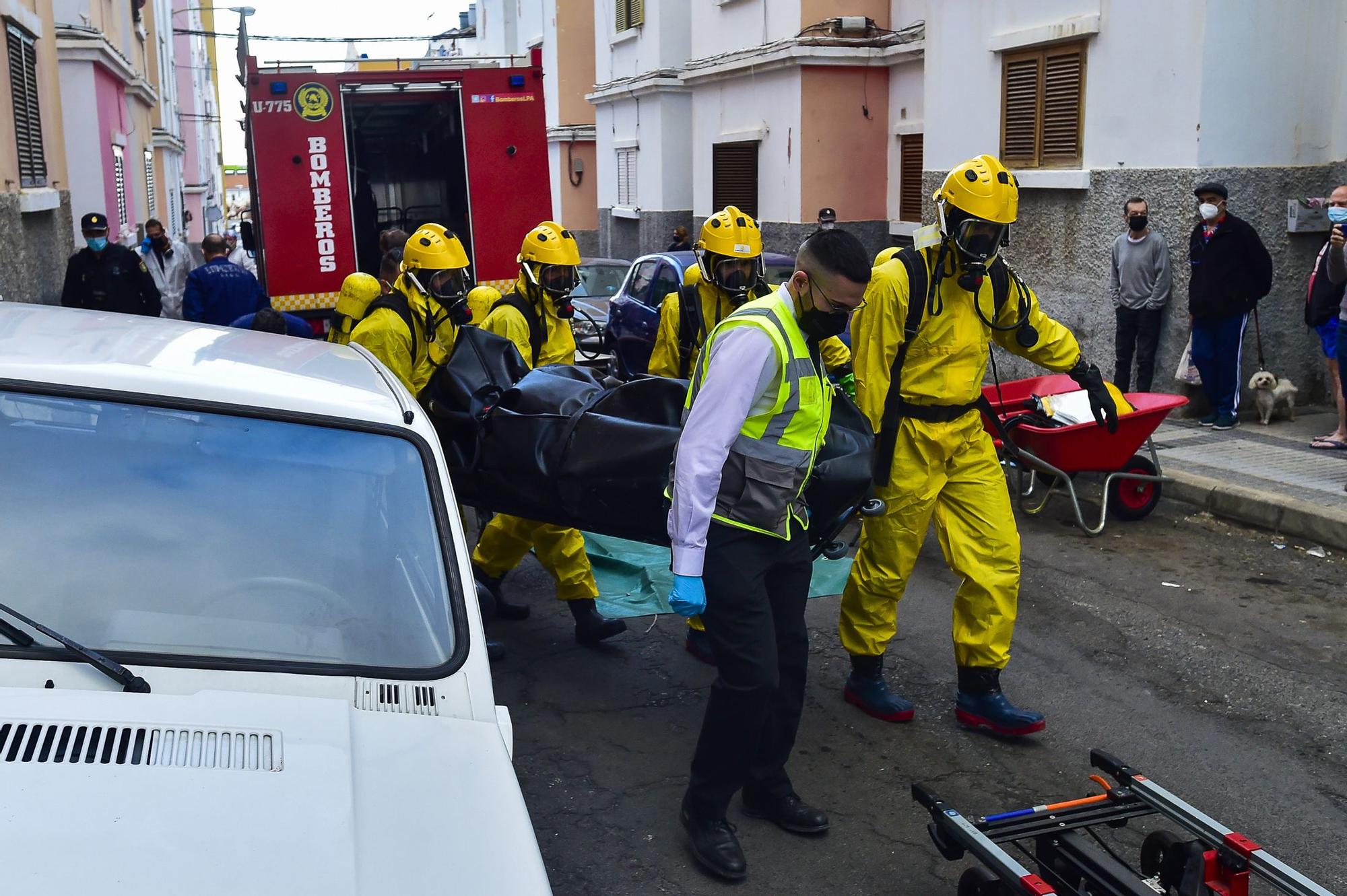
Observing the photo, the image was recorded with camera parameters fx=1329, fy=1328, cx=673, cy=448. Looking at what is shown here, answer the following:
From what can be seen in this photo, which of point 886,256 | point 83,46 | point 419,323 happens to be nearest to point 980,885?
point 886,256

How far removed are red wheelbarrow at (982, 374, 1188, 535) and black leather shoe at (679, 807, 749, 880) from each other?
365cm

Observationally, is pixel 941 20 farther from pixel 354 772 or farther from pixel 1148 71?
pixel 354 772

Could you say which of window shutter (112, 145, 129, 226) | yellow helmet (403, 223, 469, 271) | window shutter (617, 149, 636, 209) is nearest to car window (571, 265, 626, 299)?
window shutter (112, 145, 129, 226)

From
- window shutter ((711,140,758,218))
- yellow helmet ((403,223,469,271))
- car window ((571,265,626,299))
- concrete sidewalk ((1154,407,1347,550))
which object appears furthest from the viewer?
window shutter ((711,140,758,218))

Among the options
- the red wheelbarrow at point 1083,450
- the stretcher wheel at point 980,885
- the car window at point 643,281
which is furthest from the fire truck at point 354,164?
the stretcher wheel at point 980,885

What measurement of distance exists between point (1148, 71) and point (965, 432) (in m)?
7.38

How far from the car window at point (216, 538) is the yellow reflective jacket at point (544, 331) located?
332cm

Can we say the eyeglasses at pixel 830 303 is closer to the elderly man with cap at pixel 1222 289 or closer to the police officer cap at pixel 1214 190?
the elderly man with cap at pixel 1222 289

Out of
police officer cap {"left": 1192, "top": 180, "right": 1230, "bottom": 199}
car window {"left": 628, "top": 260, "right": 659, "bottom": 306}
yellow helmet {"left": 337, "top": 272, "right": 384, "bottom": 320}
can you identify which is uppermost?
police officer cap {"left": 1192, "top": 180, "right": 1230, "bottom": 199}

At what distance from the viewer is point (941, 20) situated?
45.4 ft

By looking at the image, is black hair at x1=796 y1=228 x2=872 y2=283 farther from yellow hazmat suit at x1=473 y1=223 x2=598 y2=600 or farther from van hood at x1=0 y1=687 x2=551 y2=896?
yellow hazmat suit at x1=473 y1=223 x2=598 y2=600

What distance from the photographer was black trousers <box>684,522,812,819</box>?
376 cm

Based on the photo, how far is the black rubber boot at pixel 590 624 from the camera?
19.5ft


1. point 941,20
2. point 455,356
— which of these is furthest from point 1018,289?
point 941,20
